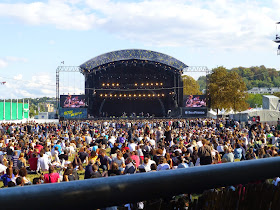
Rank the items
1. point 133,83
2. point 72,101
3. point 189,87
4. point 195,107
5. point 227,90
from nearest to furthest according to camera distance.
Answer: point 72,101, point 195,107, point 133,83, point 227,90, point 189,87

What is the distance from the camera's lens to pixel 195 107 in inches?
2505

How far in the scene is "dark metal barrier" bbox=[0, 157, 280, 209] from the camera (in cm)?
102

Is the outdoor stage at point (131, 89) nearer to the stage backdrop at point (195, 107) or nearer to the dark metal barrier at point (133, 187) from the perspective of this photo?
the stage backdrop at point (195, 107)

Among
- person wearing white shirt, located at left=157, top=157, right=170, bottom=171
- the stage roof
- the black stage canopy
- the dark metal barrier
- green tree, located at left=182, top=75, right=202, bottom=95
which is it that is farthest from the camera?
green tree, located at left=182, top=75, right=202, bottom=95

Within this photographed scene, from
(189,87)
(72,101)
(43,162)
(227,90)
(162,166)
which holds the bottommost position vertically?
(43,162)

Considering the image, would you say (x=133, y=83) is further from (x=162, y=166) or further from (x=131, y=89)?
(x=162, y=166)

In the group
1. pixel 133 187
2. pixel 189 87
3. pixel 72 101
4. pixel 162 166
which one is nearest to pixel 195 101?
pixel 72 101

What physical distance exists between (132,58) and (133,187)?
2492 inches

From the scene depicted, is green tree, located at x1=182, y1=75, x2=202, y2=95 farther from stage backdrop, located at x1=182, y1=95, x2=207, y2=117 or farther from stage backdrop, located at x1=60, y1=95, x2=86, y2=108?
stage backdrop, located at x1=60, y1=95, x2=86, y2=108

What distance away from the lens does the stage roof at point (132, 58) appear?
6438 centimetres

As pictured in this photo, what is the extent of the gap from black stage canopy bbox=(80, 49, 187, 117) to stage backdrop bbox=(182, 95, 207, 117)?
7.17 feet

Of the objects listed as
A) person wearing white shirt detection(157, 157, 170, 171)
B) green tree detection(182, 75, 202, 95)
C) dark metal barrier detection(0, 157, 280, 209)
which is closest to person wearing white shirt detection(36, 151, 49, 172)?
person wearing white shirt detection(157, 157, 170, 171)

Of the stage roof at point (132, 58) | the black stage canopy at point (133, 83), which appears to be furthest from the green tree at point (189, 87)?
the stage roof at point (132, 58)

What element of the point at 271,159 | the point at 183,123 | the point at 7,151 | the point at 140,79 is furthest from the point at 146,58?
the point at 271,159
